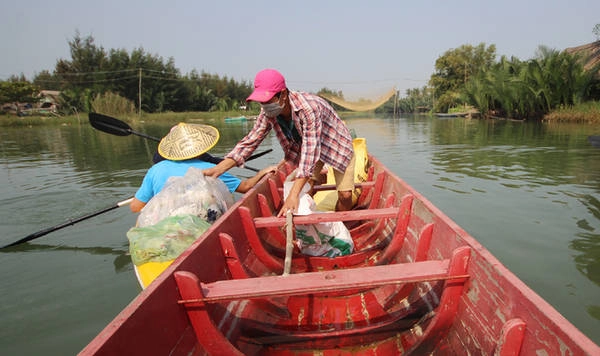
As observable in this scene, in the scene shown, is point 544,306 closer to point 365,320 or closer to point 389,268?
point 389,268

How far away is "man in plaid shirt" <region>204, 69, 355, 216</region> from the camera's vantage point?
240 centimetres

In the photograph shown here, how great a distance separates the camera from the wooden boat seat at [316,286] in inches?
58.4

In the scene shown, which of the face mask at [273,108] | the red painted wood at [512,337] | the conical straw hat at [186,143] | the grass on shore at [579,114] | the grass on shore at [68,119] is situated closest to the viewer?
the red painted wood at [512,337]

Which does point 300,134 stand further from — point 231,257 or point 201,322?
point 201,322

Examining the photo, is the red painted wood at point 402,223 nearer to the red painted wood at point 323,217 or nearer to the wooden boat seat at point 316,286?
the red painted wood at point 323,217

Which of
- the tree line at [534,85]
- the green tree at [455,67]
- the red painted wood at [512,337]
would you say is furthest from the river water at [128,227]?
the green tree at [455,67]

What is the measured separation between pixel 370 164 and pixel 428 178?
82.5 inches

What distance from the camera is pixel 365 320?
212 centimetres

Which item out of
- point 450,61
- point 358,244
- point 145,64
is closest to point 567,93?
point 358,244

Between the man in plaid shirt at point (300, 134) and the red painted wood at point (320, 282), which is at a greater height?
the man in plaid shirt at point (300, 134)

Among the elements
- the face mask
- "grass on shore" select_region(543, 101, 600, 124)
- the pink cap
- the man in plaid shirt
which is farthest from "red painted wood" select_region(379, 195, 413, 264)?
"grass on shore" select_region(543, 101, 600, 124)

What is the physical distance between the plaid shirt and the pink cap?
0.67ft

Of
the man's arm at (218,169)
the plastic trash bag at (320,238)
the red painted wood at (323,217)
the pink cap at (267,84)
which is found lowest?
the plastic trash bag at (320,238)

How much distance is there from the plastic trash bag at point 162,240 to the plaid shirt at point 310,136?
0.85 metres
